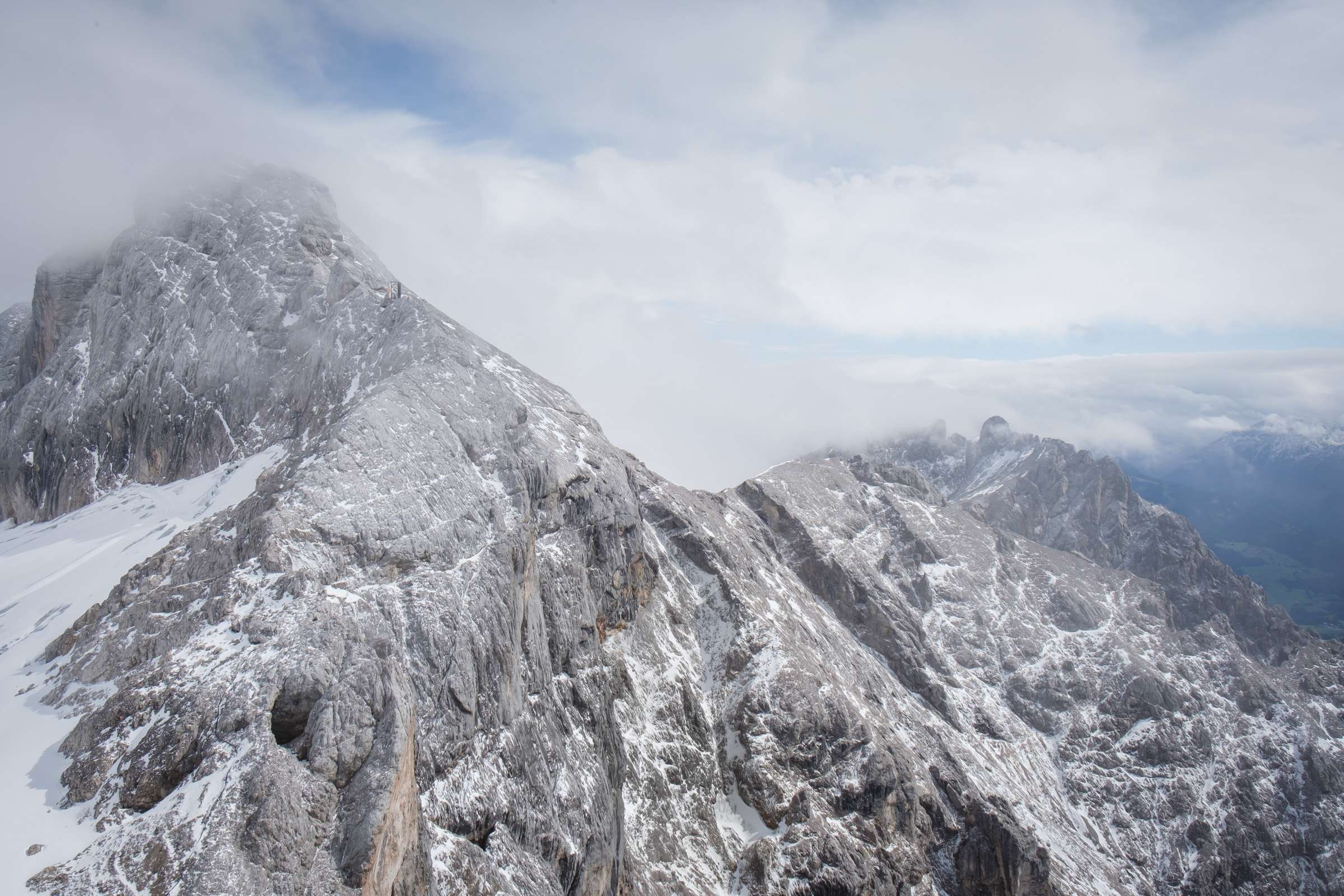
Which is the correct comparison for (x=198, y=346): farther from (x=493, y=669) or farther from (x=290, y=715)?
(x=290, y=715)

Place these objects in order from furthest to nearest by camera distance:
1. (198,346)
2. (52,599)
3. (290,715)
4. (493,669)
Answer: (198,346), (52,599), (493,669), (290,715)

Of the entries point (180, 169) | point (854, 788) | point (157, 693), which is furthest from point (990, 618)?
point (180, 169)

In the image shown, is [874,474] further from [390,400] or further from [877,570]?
[390,400]

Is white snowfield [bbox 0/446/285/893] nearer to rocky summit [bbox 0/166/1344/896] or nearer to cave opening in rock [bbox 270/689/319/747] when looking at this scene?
rocky summit [bbox 0/166/1344/896]

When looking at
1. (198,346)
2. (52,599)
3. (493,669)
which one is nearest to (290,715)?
(493,669)

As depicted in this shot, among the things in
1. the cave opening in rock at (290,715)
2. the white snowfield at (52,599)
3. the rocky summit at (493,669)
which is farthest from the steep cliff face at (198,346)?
the cave opening in rock at (290,715)

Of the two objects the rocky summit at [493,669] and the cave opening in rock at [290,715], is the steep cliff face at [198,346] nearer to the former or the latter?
the rocky summit at [493,669]
